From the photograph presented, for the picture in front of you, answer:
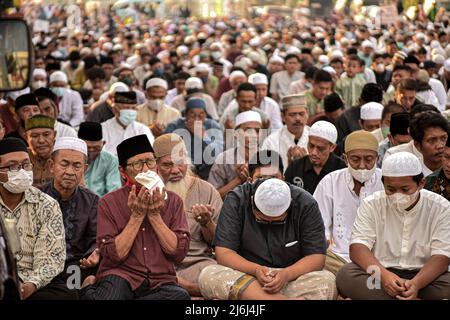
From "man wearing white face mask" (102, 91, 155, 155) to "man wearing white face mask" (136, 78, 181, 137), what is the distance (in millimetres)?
1455

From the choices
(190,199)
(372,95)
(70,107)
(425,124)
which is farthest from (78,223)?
(70,107)

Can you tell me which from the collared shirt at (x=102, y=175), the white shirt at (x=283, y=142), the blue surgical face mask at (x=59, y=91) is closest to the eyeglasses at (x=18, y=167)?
the collared shirt at (x=102, y=175)

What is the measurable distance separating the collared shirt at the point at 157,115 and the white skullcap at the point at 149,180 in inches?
248

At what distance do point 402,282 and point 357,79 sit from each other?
1025 cm

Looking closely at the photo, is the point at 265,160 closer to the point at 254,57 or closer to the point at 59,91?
the point at 59,91

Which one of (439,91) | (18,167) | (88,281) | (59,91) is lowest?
(59,91)

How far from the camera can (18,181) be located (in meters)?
6.49

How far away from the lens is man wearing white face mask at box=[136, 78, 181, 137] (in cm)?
1312

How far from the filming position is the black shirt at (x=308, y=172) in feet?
28.6

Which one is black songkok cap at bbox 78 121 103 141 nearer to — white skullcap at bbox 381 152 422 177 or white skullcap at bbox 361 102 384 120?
white skullcap at bbox 361 102 384 120

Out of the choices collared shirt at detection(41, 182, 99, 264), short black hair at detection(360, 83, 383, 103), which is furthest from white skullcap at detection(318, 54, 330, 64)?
collared shirt at detection(41, 182, 99, 264)

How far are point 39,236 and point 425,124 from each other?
320 cm

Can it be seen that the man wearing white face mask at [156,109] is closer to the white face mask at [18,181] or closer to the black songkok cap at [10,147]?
the black songkok cap at [10,147]

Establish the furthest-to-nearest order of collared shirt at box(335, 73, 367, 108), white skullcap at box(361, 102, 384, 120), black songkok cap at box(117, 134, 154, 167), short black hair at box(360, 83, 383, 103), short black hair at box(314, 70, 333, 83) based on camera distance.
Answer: collared shirt at box(335, 73, 367, 108) → short black hair at box(314, 70, 333, 83) → short black hair at box(360, 83, 383, 103) → white skullcap at box(361, 102, 384, 120) → black songkok cap at box(117, 134, 154, 167)
